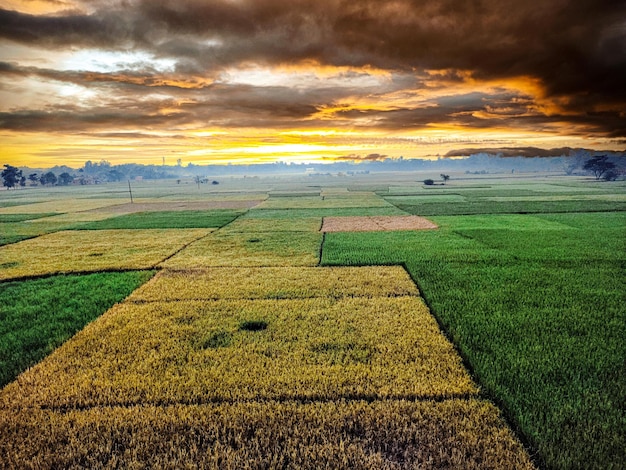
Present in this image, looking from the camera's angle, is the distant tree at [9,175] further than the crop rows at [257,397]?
Yes

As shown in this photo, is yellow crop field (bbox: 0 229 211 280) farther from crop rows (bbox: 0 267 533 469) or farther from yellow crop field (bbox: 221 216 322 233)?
crop rows (bbox: 0 267 533 469)

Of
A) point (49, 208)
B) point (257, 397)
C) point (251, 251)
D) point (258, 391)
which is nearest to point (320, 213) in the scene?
point (251, 251)

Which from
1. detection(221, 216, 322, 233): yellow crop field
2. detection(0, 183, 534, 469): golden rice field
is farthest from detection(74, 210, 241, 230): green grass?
detection(0, 183, 534, 469): golden rice field

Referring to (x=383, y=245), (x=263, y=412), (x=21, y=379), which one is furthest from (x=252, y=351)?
(x=383, y=245)

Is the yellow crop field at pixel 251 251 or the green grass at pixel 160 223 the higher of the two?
the green grass at pixel 160 223

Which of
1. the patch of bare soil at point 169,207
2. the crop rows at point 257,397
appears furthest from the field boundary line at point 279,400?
the patch of bare soil at point 169,207

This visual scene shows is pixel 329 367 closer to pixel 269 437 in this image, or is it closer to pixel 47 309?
pixel 269 437

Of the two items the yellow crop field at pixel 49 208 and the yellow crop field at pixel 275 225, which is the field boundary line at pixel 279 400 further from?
the yellow crop field at pixel 49 208
